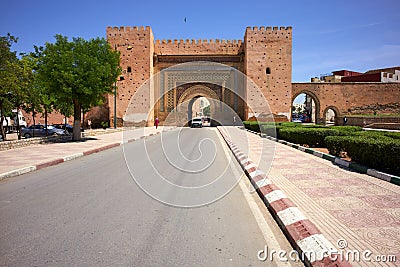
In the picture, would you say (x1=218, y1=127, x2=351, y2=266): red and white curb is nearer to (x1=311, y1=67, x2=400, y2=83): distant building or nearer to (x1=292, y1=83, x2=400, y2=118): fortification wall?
(x1=292, y1=83, x2=400, y2=118): fortification wall

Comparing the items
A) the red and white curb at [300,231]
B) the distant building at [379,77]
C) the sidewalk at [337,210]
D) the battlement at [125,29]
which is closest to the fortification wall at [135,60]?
the battlement at [125,29]

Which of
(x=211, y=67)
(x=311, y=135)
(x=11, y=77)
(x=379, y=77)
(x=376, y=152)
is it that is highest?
(x=211, y=67)

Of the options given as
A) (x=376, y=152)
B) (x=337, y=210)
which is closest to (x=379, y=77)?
(x=376, y=152)

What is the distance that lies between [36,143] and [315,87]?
29870 millimetres

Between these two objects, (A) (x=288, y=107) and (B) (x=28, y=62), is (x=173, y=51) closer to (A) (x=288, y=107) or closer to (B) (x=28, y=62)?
(A) (x=288, y=107)

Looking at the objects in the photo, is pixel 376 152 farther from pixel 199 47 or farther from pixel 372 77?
pixel 372 77

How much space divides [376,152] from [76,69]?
1346 cm

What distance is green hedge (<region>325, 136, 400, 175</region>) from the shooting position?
6.23 m

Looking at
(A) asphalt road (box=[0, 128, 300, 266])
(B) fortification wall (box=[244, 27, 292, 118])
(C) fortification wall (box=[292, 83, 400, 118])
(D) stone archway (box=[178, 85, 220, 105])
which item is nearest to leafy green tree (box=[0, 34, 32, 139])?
(A) asphalt road (box=[0, 128, 300, 266])

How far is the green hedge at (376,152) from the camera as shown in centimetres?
623

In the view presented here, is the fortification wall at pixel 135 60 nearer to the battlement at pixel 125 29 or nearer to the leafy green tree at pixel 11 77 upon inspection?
the battlement at pixel 125 29

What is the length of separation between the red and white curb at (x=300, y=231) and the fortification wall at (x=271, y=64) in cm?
3105

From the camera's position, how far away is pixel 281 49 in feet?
115

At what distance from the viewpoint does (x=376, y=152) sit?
663 cm
